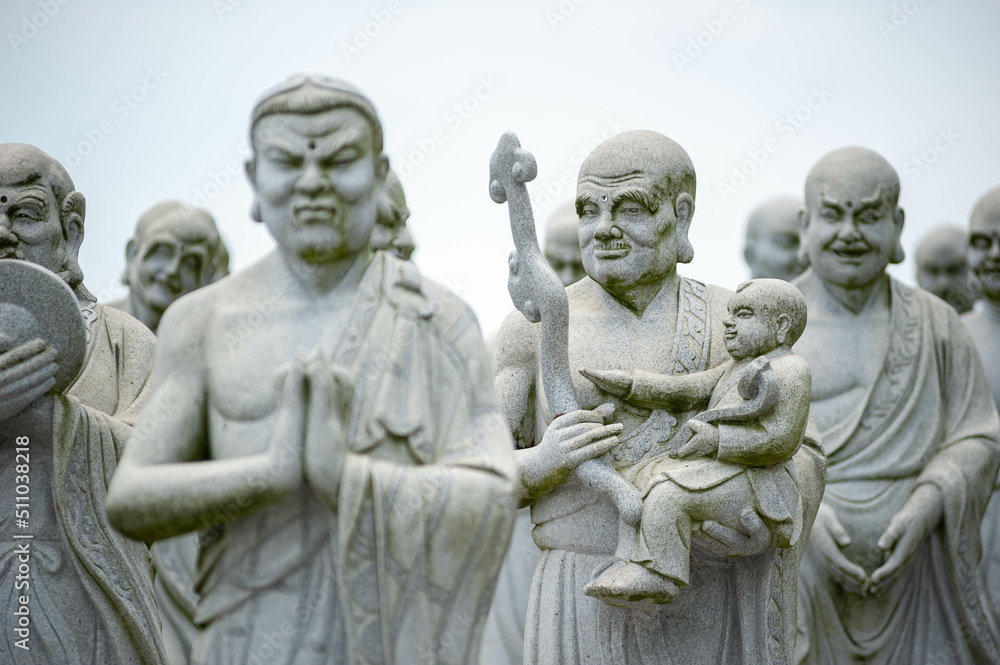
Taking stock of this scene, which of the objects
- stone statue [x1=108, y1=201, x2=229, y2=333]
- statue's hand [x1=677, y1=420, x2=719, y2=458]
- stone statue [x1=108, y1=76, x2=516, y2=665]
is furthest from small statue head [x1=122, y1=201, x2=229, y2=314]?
stone statue [x1=108, y1=76, x2=516, y2=665]

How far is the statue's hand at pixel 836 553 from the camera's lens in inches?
336

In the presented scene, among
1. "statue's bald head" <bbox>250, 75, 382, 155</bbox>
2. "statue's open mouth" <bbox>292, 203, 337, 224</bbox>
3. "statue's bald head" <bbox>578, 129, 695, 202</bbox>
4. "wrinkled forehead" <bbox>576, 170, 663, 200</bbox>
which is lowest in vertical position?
"statue's open mouth" <bbox>292, 203, 337, 224</bbox>

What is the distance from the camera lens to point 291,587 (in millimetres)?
4805

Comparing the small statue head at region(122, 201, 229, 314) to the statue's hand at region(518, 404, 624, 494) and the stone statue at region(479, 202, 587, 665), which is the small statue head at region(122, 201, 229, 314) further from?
the statue's hand at region(518, 404, 624, 494)

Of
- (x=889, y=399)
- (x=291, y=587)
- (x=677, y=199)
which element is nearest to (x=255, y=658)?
(x=291, y=587)

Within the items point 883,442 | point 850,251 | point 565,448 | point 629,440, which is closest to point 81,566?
point 565,448

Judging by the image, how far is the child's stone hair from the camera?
6258 mm

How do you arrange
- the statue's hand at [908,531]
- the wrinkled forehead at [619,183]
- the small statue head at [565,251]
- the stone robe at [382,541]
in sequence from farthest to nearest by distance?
the small statue head at [565,251] < the statue's hand at [908,531] < the wrinkled forehead at [619,183] < the stone robe at [382,541]

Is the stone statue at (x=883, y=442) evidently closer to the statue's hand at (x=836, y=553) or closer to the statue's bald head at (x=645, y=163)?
the statue's hand at (x=836, y=553)

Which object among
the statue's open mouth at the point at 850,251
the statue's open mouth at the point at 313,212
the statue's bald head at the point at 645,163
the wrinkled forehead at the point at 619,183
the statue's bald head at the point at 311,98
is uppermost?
the statue's bald head at the point at 311,98

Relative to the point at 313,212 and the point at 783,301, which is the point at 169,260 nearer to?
the point at 783,301

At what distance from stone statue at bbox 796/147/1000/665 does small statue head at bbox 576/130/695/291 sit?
2.45 m

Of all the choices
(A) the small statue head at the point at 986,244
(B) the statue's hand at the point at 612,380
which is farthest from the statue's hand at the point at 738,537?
(A) the small statue head at the point at 986,244

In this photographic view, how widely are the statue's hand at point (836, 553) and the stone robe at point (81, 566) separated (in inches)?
150
